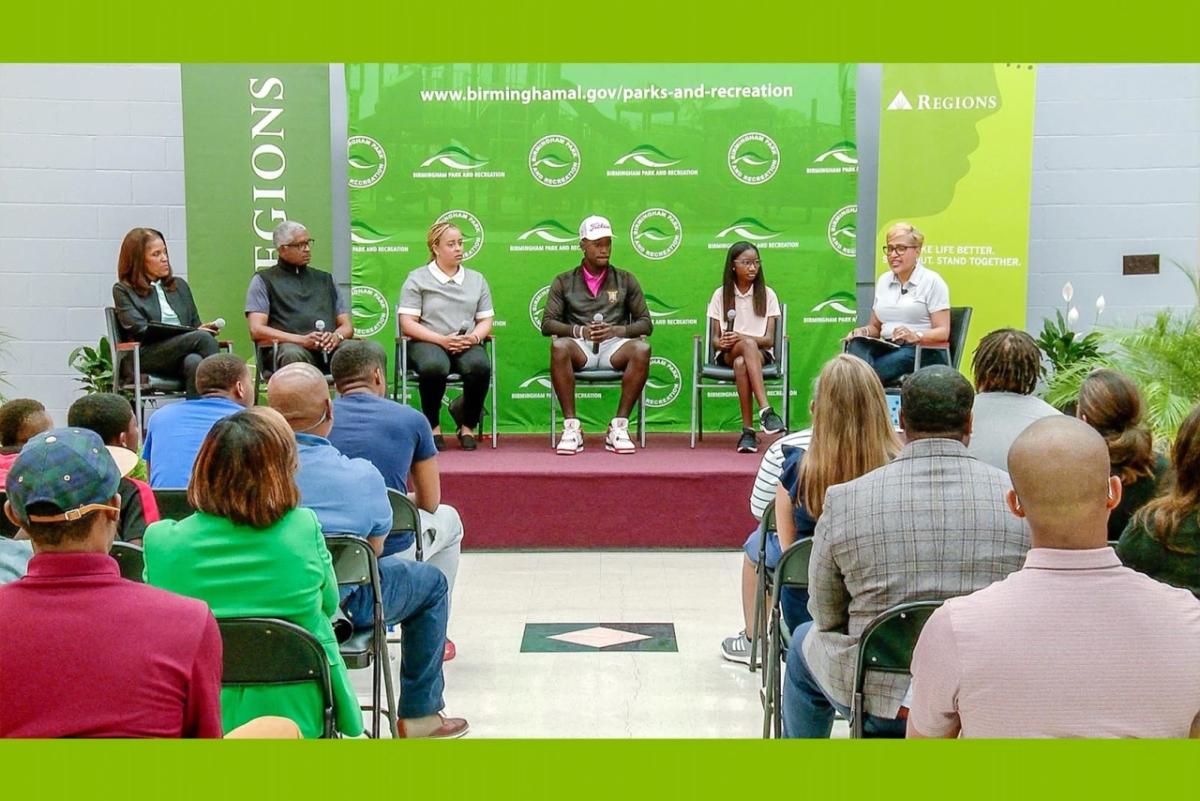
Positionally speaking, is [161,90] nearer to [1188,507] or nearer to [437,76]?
[437,76]

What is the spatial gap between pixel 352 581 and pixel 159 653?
121 cm

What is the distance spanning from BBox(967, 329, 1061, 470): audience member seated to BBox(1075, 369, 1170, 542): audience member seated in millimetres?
464

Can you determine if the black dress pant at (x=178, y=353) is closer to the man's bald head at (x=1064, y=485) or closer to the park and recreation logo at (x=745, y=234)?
the park and recreation logo at (x=745, y=234)

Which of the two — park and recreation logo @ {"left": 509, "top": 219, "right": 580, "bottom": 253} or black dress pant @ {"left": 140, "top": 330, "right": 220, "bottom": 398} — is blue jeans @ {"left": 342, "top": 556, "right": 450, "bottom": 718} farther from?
park and recreation logo @ {"left": 509, "top": 219, "right": 580, "bottom": 253}

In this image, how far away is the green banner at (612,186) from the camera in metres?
6.92

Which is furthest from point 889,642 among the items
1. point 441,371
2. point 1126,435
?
point 441,371

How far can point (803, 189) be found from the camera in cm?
693

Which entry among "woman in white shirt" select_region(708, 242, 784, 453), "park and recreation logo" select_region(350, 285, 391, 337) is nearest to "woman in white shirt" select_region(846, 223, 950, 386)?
"woman in white shirt" select_region(708, 242, 784, 453)

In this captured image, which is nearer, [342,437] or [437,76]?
[342,437]

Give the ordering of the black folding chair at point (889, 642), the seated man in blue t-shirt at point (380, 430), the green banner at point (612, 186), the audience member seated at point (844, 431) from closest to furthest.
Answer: the black folding chair at point (889, 642) → the audience member seated at point (844, 431) → the seated man in blue t-shirt at point (380, 430) → the green banner at point (612, 186)

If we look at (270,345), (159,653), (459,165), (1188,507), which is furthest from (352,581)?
(459,165)

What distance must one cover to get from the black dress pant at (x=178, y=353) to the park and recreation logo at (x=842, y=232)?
331cm

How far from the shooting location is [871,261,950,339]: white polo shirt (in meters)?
6.25

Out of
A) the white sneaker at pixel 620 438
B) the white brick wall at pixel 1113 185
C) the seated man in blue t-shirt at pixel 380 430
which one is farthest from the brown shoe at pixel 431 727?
the white brick wall at pixel 1113 185
